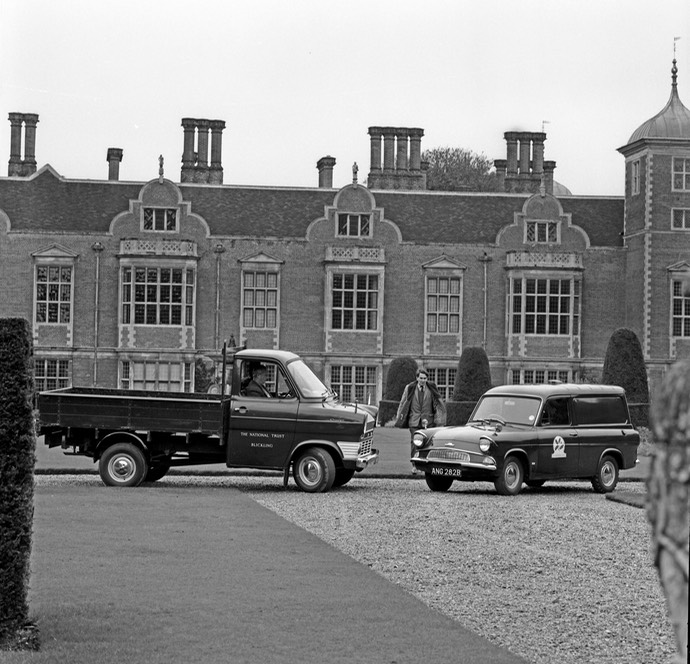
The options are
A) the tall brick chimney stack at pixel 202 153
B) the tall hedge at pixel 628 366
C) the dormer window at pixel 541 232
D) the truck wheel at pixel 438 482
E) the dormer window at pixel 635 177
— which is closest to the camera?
the truck wheel at pixel 438 482

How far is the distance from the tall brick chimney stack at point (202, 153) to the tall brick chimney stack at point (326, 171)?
3621 millimetres

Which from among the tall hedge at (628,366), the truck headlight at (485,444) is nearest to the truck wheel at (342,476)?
the truck headlight at (485,444)

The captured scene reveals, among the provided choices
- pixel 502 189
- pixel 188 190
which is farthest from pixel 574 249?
pixel 188 190

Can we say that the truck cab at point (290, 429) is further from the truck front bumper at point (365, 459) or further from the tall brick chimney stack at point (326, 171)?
the tall brick chimney stack at point (326, 171)

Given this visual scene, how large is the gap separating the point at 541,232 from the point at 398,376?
7.45 meters

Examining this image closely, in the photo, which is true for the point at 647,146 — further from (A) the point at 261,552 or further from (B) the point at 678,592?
(B) the point at 678,592

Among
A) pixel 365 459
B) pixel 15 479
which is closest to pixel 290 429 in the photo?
pixel 365 459

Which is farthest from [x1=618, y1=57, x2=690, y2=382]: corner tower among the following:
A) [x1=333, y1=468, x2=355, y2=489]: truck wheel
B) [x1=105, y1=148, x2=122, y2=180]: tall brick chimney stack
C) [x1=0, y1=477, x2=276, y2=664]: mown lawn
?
[x1=0, y1=477, x2=276, y2=664]: mown lawn

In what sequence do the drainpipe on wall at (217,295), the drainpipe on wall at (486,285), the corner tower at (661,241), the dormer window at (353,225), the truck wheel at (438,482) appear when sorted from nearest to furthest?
1. the truck wheel at (438,482)
2. the drainpipe on wall at (217,295)
3. the corner tower at (661,241)
4. the drainpipe on wall at (486,285)
5. the dormer window at (353,225)

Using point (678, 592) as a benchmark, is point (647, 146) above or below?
above

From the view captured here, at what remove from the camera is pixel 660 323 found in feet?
132

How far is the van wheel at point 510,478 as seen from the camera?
1672 centimetres

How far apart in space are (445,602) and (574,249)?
3370 centimetres

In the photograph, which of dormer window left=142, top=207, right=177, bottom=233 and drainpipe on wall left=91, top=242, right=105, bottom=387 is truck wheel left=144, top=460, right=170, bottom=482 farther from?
dormer window left=142, top=207, right=177, bottom=233
